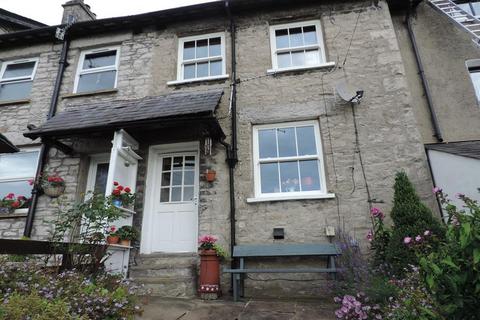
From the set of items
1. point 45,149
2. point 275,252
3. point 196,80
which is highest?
point 196,80

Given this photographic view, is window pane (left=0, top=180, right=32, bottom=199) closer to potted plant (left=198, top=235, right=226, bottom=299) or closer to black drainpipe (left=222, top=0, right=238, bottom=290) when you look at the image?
potted plant (left=198, top=235, right=226, bottom=299)

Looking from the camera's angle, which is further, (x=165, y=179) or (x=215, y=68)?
(x=215, y=68)

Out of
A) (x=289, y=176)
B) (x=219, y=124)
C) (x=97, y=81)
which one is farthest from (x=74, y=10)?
(x=289, y=176)

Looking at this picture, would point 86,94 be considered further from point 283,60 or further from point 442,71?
point 442,71

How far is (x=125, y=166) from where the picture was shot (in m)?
6.02

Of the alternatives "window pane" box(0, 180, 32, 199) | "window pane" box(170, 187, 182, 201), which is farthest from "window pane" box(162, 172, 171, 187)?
"window pane" box(0, 180, 32, 199)

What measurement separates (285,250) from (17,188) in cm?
629

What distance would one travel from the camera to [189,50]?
24.5ft

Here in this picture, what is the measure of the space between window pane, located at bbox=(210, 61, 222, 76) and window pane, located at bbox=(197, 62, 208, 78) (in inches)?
5.1

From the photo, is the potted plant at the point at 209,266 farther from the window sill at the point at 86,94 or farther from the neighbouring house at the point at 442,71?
the window sill at the point at 86,94

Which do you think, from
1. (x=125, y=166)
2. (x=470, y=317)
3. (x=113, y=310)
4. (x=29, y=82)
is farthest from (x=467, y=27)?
(x=29, y=82)

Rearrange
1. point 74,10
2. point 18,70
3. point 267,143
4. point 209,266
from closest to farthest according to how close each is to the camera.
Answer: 1. point 209,266
2. point 267,143
3. point 18,70
4. point 74,10

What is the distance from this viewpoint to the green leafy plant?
5.95ft

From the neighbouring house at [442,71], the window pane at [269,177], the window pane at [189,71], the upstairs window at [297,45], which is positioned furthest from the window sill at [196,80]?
the neighbouring house at [442,71]
